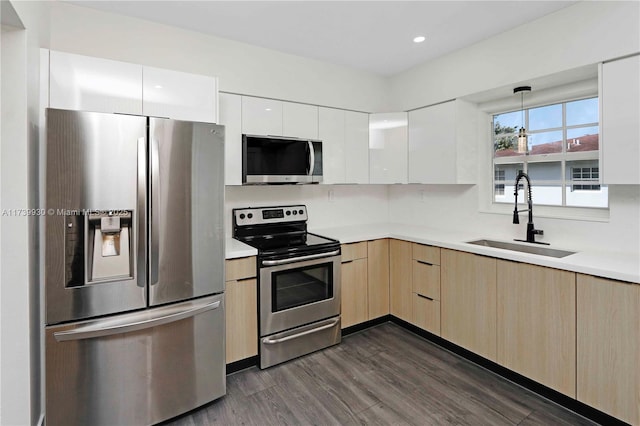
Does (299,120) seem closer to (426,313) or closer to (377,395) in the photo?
(426,313)

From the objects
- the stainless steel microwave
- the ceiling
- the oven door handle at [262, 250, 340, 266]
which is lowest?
the oven door handle at [262, 250, 340, 266]

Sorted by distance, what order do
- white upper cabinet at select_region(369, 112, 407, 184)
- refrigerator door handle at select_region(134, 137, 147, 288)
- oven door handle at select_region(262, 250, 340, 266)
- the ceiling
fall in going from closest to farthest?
refrigerator door handle at select_region(134, 137, 147, 288) < the ceiling < oven door handle at select_region(262, 250, 340, 266) < white upper cabinet at select_region(369, 112, 407, 184)

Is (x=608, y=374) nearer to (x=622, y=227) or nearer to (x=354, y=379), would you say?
(x=622, y=227)

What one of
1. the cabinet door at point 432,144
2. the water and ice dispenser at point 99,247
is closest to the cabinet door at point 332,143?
the cabinet door at point 432,144

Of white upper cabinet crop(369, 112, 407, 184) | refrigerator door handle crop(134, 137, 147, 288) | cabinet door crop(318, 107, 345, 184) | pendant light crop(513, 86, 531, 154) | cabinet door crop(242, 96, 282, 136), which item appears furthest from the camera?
white upper cabinet crop(369, 112, 407, 184)

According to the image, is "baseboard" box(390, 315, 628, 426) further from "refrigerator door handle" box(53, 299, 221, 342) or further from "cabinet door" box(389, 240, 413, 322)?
"refrigerator door handle" box(53, 299, 221, 342)

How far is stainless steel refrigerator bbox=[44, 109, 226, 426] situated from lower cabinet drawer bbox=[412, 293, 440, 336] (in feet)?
5.72

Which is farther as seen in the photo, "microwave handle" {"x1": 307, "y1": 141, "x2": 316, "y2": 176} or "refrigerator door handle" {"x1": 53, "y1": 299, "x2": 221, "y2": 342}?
"microwave handle" {"x1": 307, "y1": 141, "x2": 316, "y2": 176}

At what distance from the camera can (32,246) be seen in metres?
1.67

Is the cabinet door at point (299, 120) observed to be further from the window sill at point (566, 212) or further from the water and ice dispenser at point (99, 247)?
the window sill at point (566, 212)

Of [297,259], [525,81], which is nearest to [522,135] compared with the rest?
[525,81]

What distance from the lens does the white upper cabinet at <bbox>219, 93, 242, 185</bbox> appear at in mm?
2631

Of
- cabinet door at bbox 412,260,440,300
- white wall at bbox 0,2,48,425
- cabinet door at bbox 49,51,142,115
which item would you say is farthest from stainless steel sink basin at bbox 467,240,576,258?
white wall at bbox 0,2,48,425

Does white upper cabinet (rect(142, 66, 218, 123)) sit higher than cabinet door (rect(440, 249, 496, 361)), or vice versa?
white upper cabinet (rect(142, 66, 218, 123))
